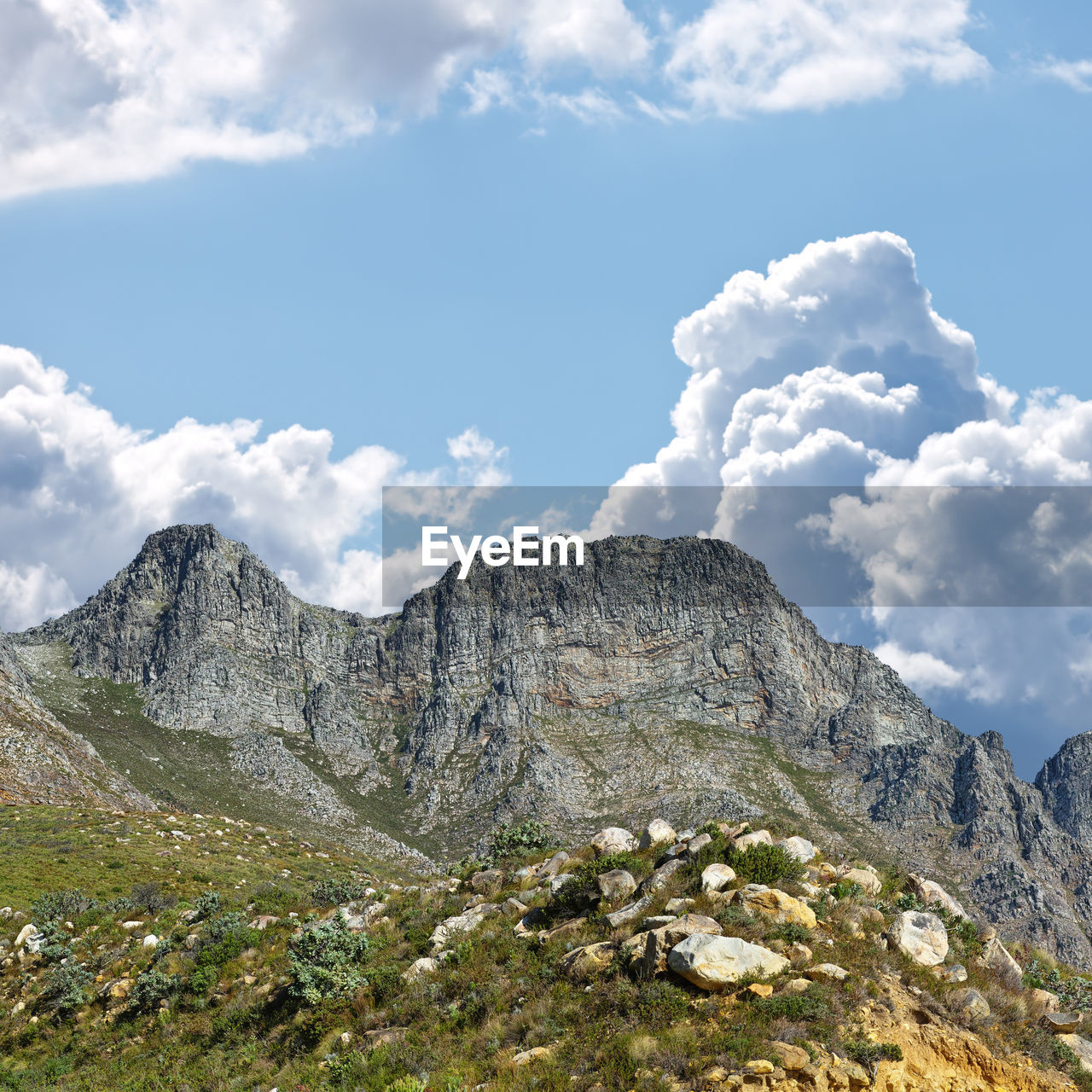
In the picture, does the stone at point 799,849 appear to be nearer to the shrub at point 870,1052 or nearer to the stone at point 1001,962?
the stone at point 1001,962

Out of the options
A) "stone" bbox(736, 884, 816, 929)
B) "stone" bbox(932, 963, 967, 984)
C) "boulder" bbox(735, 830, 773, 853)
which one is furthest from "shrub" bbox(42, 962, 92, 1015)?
"stone" bbox(932, 963, 967, 984)

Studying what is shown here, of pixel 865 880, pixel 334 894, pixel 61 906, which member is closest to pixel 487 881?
pixel 334 894

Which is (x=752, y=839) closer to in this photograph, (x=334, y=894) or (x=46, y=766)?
A: (x=334, y=894)

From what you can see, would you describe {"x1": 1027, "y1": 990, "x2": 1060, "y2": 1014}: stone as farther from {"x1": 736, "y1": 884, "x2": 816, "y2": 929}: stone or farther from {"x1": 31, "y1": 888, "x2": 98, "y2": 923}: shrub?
{"x1": 31, "y1": 888, "x2": 98, "y2": 923}: shrub

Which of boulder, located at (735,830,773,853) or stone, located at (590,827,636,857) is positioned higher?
boulder, located at (735,830,773,853)

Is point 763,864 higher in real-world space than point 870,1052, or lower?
higher

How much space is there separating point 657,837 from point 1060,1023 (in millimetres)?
14516

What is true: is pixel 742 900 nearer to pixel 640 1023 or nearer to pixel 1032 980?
pixel 640 1023

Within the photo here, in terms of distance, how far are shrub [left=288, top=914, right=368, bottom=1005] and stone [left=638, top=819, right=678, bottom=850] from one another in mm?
11167

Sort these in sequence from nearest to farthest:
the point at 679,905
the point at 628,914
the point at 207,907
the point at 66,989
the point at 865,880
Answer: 1. the point at 679,905
2. the point at 628,914
3. the point at 865,880
4. the point at 66,989
5. the point at 207,907

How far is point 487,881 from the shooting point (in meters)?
34.5

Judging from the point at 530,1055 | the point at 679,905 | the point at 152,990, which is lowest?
the point at 152,990

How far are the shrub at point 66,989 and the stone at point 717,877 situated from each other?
24035mm

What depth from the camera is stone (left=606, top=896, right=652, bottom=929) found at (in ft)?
84.4
